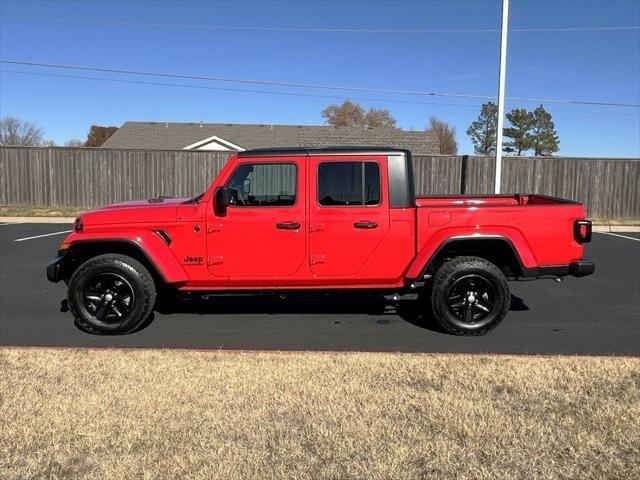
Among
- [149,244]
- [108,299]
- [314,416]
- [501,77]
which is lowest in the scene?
[314,416]

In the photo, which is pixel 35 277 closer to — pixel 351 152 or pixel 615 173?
pixel 351 152

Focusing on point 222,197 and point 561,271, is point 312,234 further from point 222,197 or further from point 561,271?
point 561,271

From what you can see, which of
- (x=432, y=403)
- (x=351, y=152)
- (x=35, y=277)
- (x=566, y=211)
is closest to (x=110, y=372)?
(x=432, y=403)

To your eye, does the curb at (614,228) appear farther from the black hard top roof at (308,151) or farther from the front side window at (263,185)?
the front side window at (263,185)

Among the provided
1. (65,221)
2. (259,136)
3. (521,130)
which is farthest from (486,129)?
(65,221)

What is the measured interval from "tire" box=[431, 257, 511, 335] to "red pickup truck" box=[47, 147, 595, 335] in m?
0.01

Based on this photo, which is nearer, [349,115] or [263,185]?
[263,185]

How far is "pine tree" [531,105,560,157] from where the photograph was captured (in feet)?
186

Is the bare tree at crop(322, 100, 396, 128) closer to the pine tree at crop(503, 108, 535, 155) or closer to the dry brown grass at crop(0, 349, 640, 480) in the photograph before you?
the pine tree at crop(503, 108, 535, 155)

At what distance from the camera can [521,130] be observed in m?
56.7

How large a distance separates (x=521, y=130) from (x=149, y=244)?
5726 centimetres

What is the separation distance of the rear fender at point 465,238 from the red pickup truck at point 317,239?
0.01 metres

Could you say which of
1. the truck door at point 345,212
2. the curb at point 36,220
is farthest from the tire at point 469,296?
the curb at point 36,220

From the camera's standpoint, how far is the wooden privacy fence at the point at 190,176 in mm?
19719
